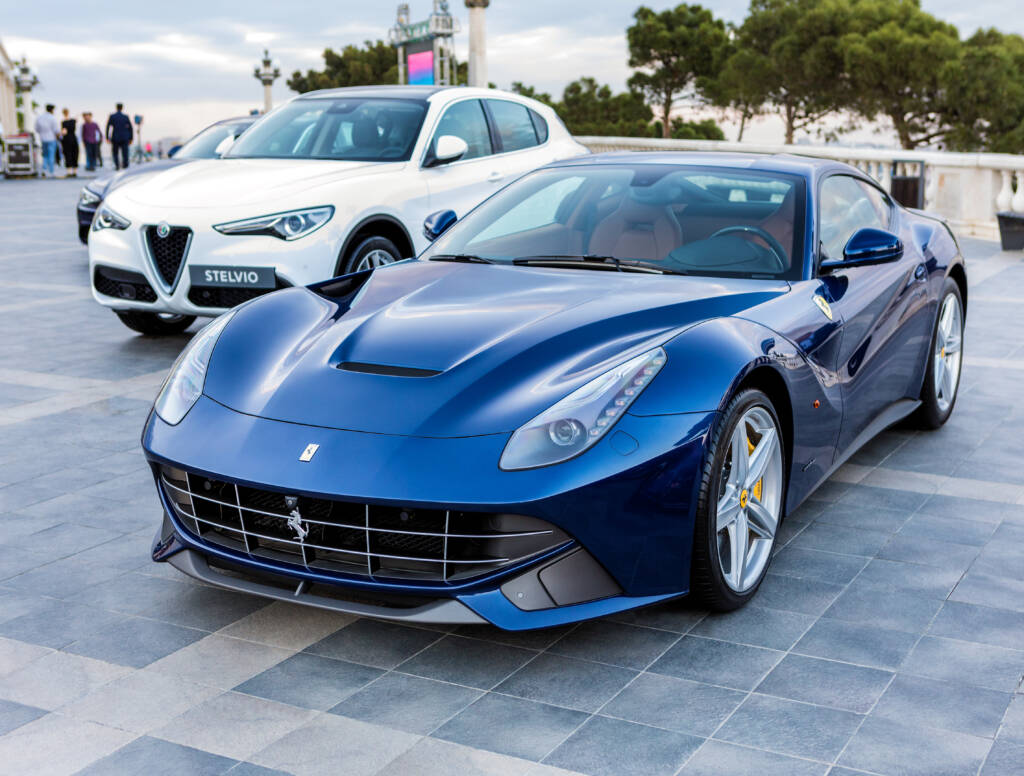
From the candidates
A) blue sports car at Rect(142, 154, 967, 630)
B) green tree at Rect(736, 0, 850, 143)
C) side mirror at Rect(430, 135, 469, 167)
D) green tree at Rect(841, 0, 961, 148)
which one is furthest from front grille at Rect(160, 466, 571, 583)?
green tree at Rect(736, 0, 850, 143)

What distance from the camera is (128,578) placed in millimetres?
4062

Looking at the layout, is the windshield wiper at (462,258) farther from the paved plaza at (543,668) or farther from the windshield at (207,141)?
the windshield at (207,141)

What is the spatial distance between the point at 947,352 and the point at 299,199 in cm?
393

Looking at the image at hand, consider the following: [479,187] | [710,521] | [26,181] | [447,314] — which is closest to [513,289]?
[447,314]

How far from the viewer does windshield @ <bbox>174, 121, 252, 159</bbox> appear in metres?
12.3

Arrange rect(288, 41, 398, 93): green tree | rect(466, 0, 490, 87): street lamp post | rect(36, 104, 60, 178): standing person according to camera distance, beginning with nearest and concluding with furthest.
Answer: rect(36, 104, 60, 178): standing person → rect(466, 0, 490, 87): street lamp post → rect(288, 41, 398, 93): green tree

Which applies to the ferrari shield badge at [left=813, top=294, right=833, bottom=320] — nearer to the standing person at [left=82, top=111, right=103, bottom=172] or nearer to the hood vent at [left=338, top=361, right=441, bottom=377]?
the hood vent at [left=338, top=361, right=441, bottom=377]

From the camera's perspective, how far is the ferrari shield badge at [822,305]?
171 inches

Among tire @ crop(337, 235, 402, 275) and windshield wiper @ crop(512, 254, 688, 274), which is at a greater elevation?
windshield wiper @ crop(512, 254, 688, 274)

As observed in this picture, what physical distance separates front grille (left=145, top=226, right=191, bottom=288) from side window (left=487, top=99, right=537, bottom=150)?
2949mm

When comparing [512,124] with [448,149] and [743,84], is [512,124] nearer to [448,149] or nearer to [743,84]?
[448,149]

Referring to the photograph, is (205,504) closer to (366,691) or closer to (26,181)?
(366,691)

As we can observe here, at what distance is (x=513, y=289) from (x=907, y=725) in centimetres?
190

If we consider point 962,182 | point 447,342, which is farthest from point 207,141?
point 962,182
